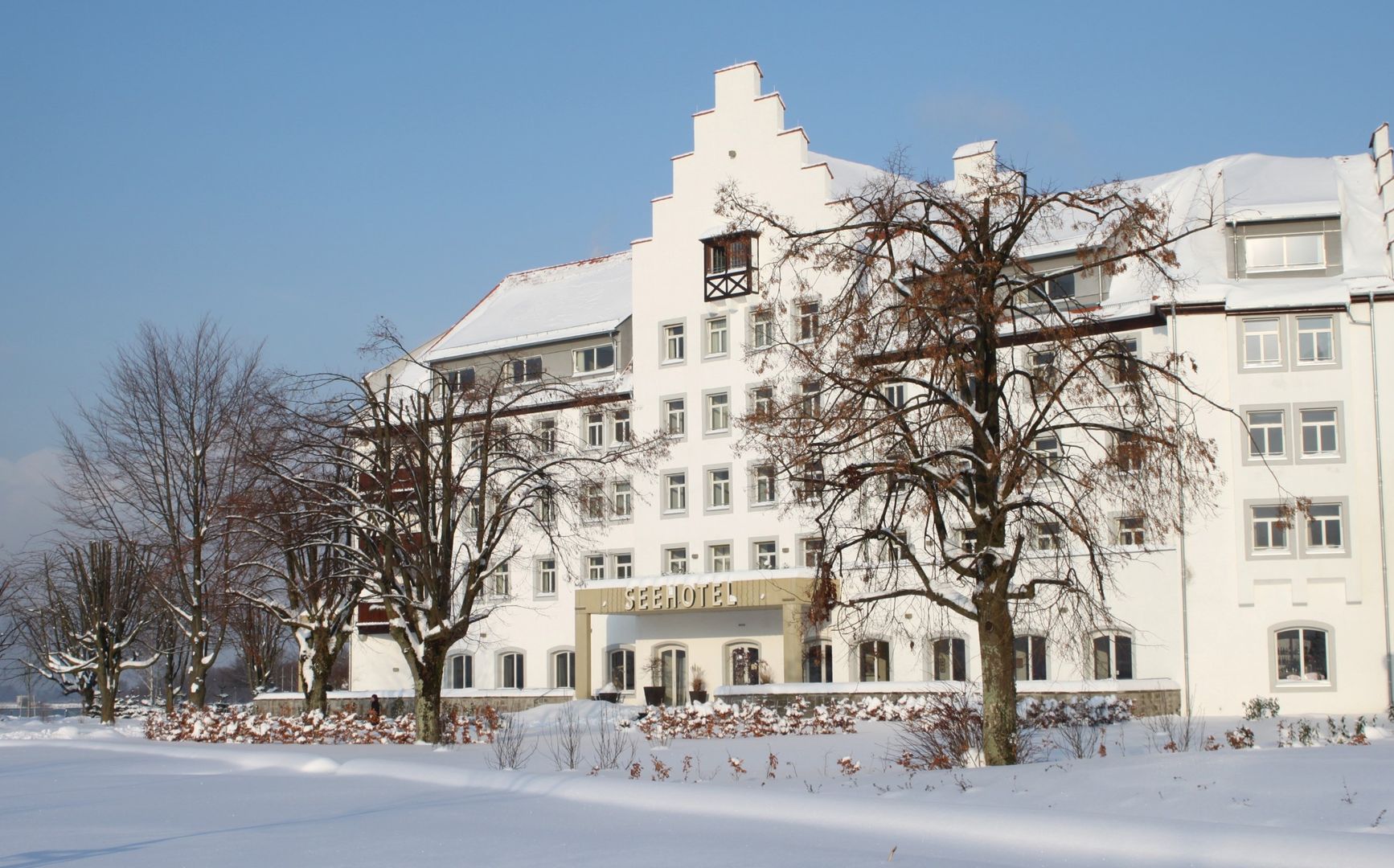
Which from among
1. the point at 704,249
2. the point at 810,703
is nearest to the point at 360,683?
the point at 704,249

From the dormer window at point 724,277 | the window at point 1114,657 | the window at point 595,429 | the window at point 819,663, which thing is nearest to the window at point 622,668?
the window at point 819,663

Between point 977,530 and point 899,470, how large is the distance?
1.62 metres

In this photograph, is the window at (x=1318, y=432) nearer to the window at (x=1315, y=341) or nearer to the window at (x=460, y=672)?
the window at (x=1315, y=341)

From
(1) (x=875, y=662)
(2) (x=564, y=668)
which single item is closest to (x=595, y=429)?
(2) (x=564, y=668)

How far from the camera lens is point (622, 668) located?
4600 centimetres

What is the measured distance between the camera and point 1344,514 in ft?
114

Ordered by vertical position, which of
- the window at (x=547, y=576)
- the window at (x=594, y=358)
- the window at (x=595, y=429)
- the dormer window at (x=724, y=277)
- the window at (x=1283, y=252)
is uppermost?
the dormer window at (x=724, y=277)

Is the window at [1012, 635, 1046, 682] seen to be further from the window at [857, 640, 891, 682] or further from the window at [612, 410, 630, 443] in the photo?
the window at [612, 410, 630, 443]

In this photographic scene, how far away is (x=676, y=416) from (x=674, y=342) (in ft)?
8.24

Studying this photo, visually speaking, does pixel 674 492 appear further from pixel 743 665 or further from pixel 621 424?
pixel 743 665


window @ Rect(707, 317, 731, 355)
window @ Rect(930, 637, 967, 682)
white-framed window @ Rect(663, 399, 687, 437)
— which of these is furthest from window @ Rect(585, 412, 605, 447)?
window @ Rect(930, 637, 967, 682)

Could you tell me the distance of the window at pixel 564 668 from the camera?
154 feet

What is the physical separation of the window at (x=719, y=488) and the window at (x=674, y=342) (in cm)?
415

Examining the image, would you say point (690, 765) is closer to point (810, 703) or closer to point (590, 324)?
point (810, 703)
